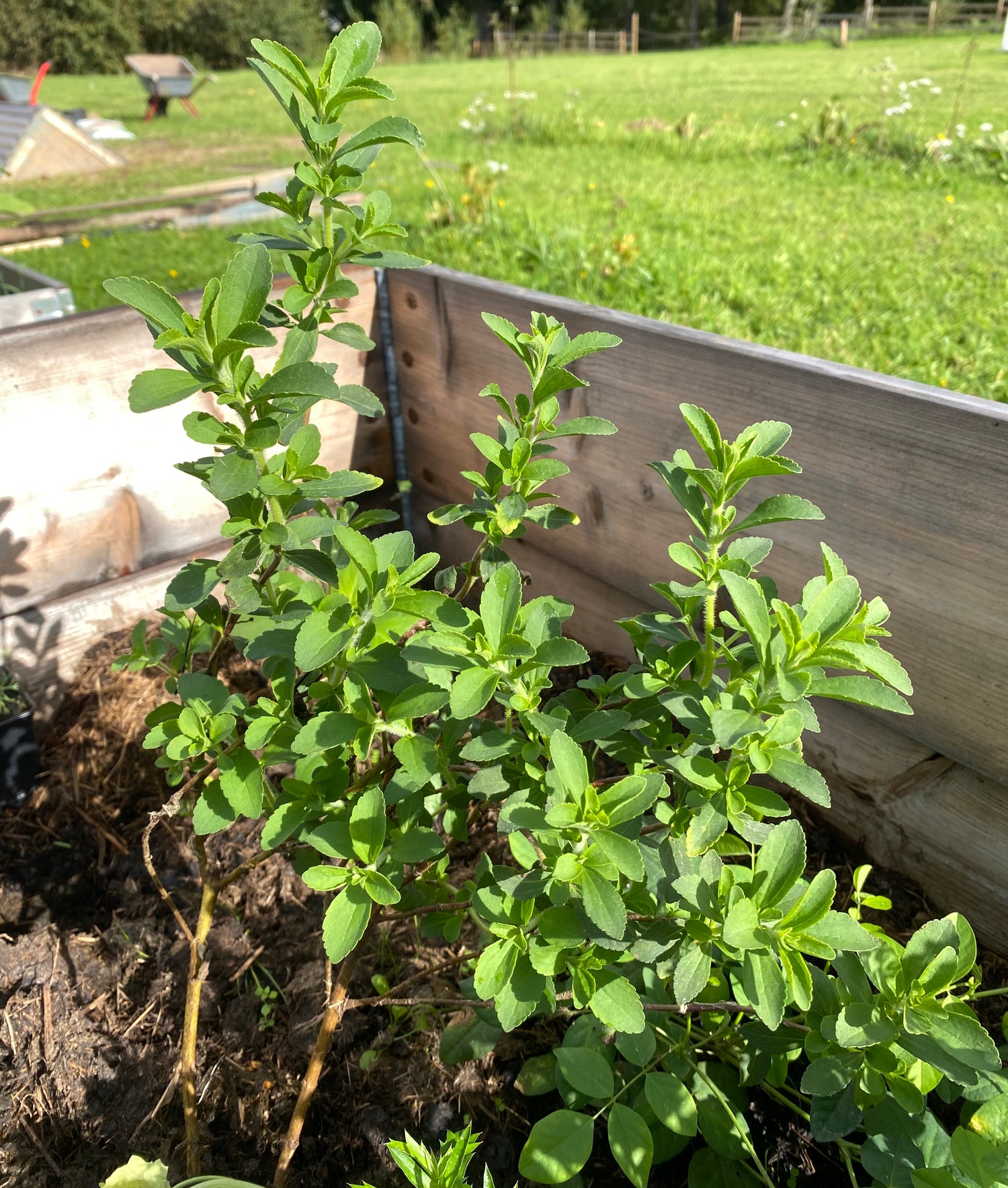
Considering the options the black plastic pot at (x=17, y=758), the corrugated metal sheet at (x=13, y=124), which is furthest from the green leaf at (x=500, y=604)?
the corrugated metal sheet at (x=13, y=124)

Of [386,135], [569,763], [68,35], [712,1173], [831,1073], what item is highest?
[386,135]

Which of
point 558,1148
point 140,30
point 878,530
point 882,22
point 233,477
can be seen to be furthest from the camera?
point 140,30

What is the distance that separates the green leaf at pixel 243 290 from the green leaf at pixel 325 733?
45cm

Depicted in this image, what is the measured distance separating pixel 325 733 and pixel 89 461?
136cm

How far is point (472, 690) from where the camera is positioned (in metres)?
0.97

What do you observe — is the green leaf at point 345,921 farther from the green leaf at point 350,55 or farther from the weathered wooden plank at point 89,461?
the weathered wooden plank at point 89,461

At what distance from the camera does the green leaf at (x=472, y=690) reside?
0.94 metres

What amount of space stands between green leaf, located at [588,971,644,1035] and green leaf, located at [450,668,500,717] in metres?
0.36

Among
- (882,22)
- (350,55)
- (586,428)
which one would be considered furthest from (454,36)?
(586,428)

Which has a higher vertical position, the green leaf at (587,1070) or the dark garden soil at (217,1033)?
the green leaf at (587,1070)

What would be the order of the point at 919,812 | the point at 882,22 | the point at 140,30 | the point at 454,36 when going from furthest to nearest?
the point at 140,30, the point at 454,36, the point at 882,22, the point at 919,812

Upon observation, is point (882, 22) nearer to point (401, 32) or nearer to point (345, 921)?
point (401, 32)

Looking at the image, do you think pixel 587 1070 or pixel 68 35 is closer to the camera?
pixel 587 1070

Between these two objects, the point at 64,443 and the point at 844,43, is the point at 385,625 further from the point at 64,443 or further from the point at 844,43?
the point at 844,43
